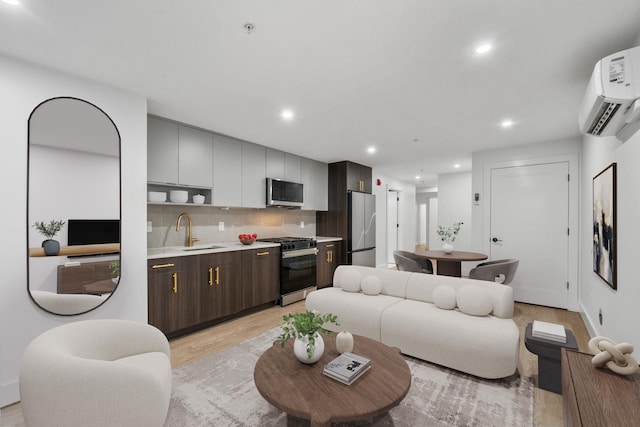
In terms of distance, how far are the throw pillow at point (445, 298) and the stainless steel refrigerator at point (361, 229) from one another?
2.86 m

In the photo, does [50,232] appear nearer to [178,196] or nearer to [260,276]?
[178,196]

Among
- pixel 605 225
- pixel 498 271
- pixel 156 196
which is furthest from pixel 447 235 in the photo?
pixel 156 196

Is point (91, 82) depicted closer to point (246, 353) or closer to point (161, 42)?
point (161, 42)

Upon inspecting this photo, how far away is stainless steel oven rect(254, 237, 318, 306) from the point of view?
14.0 feet

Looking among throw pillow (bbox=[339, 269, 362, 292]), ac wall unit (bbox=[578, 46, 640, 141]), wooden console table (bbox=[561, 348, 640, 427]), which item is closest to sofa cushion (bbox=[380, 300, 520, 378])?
throw pillow (bbox=[339, 269, 362, 292])

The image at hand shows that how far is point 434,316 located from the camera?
99.3 inches

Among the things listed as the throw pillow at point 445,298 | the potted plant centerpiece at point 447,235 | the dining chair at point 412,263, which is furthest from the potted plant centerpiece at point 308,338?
the potted plant centerpiece at point 447,235

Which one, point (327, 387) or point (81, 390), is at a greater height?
point (81, 390)

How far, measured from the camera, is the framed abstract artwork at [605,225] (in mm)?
2330

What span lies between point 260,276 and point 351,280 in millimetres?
1351

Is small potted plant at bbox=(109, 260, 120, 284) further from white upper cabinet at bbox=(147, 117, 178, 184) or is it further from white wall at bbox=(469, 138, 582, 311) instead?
white wall at bbox=(469, 138, 582, 311)

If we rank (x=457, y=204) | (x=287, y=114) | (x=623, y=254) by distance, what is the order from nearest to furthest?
(x=623, y=254) < (x=287, y=114) < (x=457, y=204)

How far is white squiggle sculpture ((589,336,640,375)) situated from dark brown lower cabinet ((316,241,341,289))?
153 inches

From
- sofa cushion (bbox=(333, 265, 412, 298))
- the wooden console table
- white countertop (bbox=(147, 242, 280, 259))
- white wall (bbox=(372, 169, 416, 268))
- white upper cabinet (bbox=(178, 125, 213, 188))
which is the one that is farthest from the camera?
white wall (bbox=(372, 169, 416, 268))
